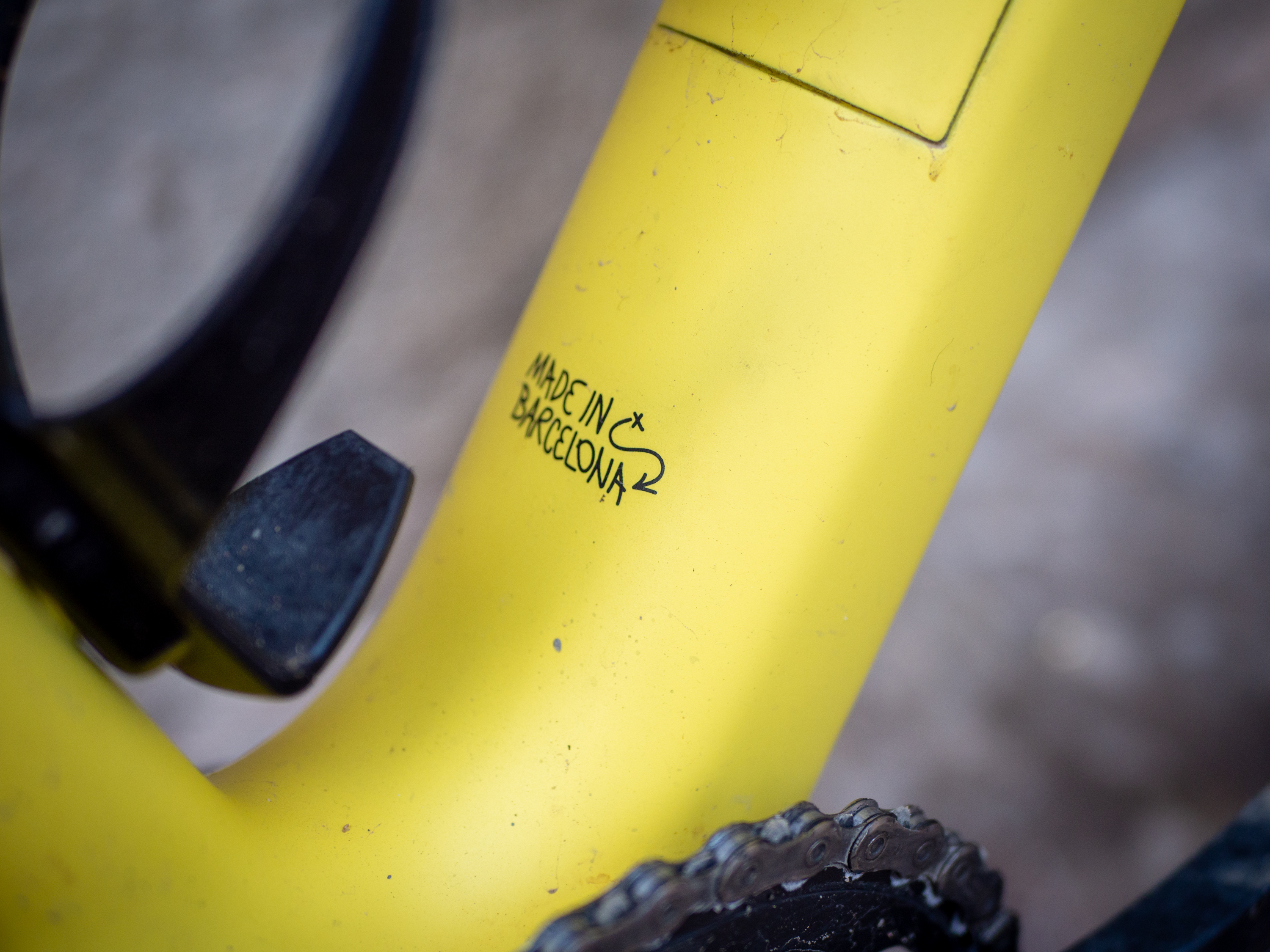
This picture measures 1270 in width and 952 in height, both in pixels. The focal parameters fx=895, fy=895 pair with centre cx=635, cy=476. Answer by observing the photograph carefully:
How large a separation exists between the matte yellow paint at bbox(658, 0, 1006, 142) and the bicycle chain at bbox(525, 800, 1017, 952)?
32cm

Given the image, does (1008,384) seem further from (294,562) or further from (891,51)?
(294,562)

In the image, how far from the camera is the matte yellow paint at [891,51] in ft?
1.34

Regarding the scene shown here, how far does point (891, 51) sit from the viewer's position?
1.36ft

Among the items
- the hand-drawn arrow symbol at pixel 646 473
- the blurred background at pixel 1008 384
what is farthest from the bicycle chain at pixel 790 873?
the blurred background at pixel 1008 384

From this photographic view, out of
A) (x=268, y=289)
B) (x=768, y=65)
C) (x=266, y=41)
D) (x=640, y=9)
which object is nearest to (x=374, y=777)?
(x=268, y=289)

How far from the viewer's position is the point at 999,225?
1.42 ft

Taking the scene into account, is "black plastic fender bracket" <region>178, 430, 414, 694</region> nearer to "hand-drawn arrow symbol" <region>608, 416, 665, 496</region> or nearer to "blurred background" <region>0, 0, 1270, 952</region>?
"hand-drawn arrow symbol" <region>608, 416, 665, 496</region>

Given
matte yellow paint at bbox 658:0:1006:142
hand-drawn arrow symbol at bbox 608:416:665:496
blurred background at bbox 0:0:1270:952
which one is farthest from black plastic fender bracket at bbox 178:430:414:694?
blurred background at bbox 0:0:1270:952

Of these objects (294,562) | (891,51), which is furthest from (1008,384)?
(294,562)

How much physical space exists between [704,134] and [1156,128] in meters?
1.28

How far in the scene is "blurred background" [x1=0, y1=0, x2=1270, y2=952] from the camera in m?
1.06

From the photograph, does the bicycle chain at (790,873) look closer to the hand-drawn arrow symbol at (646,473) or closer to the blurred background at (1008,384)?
the hand-drawn arrow symbol at (646,473)

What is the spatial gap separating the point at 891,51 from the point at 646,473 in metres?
0.23

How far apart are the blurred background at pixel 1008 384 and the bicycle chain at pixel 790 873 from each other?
0.75 metres
